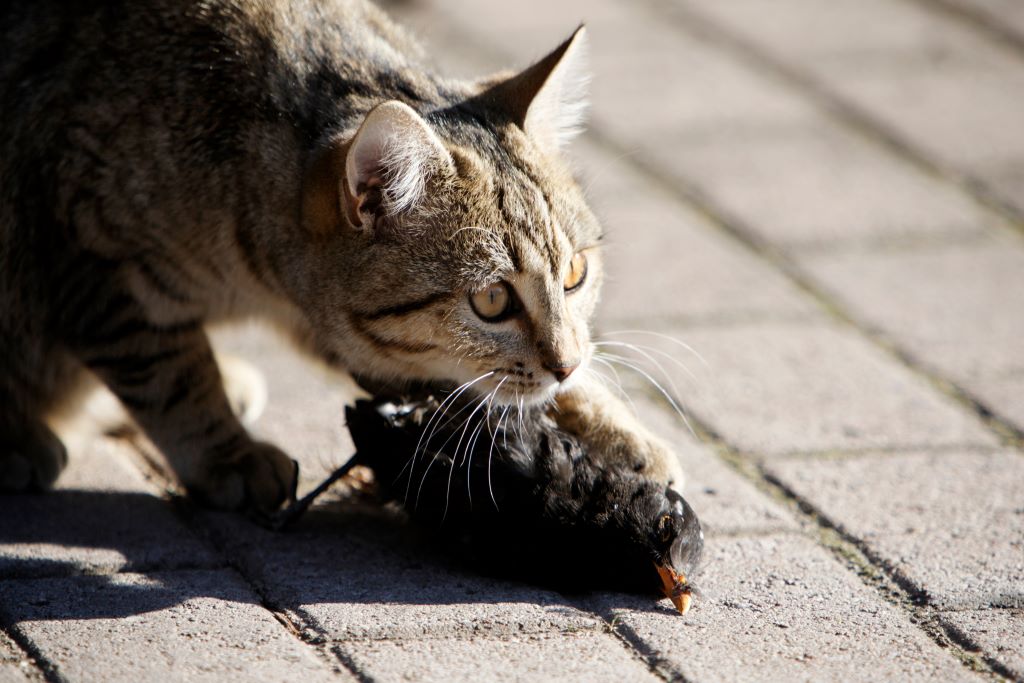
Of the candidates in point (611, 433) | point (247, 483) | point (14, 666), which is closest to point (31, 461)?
point (247, 483)

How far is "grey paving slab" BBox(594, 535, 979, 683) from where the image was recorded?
2494mm

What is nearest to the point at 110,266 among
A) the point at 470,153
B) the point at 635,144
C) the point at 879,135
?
the point at 470,153

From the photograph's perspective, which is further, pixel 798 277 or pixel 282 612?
pixel 798 277

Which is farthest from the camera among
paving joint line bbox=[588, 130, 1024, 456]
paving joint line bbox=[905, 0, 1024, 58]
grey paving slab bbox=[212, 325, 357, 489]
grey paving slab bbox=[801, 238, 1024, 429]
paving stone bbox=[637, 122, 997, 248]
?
paving joint line bbox=[905, 0, 1024, 58]

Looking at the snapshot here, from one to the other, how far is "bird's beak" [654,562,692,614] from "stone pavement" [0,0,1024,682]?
4 cm

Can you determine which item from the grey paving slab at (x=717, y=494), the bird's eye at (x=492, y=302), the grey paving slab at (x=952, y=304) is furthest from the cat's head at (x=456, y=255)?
the grey paving slab at (x=952, y=304)

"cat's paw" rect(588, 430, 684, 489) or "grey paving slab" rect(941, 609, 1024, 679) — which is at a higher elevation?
"cat's paw" rect(588, 430, 684, 489)

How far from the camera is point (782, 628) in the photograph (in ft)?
8.68

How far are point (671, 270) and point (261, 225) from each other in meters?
1.73

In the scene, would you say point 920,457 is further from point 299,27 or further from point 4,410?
point 4,410

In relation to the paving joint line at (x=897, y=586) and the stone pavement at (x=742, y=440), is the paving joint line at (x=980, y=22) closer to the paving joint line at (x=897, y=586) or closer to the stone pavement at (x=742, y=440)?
the stone pavement at (x=742, y=440)

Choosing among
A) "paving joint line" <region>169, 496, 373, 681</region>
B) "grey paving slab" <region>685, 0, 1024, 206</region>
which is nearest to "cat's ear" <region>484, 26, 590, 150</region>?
"paving joint line" <region>169, 496, 373, 681</region>

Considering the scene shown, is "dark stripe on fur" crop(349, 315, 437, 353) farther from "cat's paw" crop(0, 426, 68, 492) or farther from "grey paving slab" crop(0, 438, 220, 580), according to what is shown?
"cat's paw" crop(0, 426, 68, 492)

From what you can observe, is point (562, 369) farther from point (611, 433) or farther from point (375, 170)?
point (375, 170)
